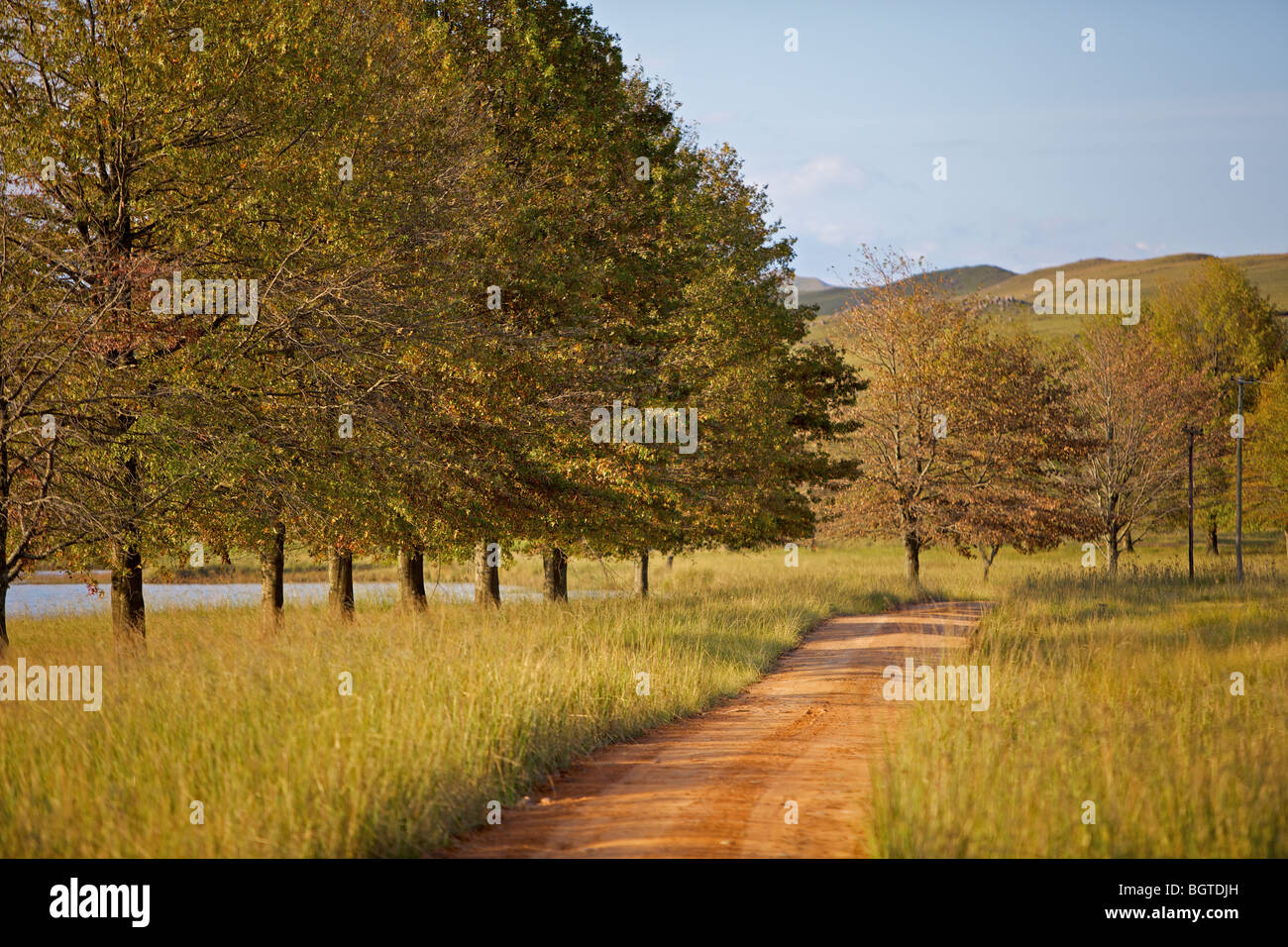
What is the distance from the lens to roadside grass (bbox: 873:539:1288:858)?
6035 millimetres

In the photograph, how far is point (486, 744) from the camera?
25.5 ft

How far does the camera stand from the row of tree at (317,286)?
12.6 meters

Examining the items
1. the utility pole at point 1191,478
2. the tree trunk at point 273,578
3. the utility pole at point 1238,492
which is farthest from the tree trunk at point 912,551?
the tree trunk at point 273,578

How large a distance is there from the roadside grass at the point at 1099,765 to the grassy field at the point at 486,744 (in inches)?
1.1

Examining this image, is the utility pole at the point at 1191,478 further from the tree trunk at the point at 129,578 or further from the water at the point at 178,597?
the tree trunk at the point at 129,578

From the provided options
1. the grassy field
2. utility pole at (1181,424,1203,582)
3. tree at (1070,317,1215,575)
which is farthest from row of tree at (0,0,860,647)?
tree at (1070,317,1215,575)

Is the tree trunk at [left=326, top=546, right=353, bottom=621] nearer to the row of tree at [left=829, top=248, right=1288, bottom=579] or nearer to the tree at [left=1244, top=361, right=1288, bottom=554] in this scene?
the row of tree at [left=829, top=248, right=1288, bottom=579]

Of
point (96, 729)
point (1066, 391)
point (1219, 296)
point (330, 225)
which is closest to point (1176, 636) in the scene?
point (330, 225)

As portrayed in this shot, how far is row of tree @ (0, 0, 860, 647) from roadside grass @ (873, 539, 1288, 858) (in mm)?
8220

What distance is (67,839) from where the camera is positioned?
5938 millimetres

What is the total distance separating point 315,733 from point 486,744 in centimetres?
133

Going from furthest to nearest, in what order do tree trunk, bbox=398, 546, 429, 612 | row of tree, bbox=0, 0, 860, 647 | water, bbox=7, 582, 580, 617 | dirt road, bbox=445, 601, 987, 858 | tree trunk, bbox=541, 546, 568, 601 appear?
tree trunk, bbox=541, 546, 568, 601, water, bbox=7, 582, 580, 617, tree trunk, bbox=398, 546, 429, 612, row of tree, bbox=0, 0, 860, 647, dirt road, bbox=445, 601, 987, 858

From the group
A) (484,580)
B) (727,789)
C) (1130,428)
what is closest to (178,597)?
(484,580)
